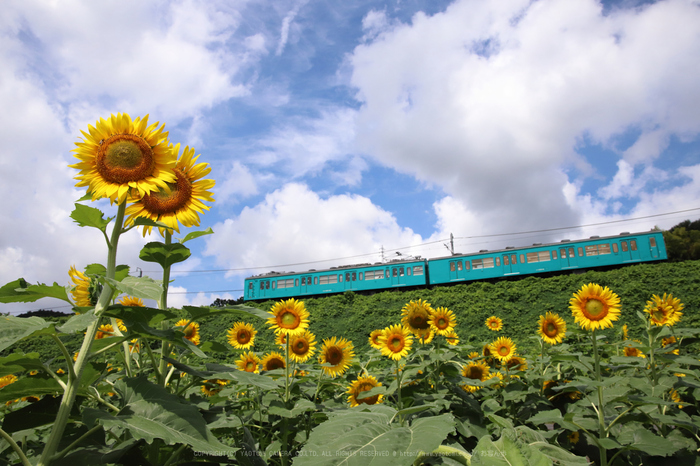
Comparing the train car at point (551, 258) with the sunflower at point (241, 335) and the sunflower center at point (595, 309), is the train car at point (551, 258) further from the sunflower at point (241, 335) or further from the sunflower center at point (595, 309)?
the sunflower at point (241, 335)

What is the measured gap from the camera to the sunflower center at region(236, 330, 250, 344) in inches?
141

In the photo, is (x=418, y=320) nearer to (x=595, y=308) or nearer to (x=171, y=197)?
(x=595, y=308)

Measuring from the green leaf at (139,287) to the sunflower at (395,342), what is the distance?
2322mm

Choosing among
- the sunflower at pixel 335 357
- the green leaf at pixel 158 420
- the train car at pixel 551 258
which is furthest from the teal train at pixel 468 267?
the green leaf at pixel 158 420

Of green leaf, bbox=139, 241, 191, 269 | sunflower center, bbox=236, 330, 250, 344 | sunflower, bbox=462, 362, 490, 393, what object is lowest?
sunflower, bbox=462, 362, 490, 393

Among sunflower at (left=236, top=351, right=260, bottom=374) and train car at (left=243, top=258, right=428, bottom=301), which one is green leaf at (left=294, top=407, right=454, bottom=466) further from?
train car at (left=243, top=258, right=428, bottom=301)

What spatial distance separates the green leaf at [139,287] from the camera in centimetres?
96

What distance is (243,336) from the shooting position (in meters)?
3.63

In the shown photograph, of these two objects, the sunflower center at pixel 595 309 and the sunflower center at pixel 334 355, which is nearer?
the sunflower center at pixel 595 309

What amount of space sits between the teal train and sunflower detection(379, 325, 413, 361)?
25090 mm

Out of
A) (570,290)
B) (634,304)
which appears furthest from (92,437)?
(570,290)

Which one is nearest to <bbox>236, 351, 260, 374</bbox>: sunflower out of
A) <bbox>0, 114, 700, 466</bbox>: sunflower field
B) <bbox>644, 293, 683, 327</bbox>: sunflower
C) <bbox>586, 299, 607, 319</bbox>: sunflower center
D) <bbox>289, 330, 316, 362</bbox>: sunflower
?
<bbox>0, 114, 700, 466</bbox>: sunflower field

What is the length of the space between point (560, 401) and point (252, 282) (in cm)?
2958

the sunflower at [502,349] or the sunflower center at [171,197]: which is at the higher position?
the sunflower center at [171,197]
